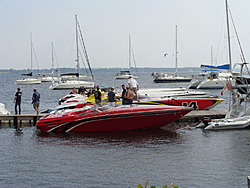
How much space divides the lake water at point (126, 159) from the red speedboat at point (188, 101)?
12.7 ft

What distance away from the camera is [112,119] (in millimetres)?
17641

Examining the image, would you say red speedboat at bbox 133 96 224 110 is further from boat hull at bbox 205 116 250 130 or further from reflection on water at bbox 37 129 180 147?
boat hull at bbox 205 116 250 130

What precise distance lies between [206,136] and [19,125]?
1009cm

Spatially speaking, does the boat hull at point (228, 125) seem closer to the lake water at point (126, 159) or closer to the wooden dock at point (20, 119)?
the lake water at point (126, 159)

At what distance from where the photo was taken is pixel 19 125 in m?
20.4

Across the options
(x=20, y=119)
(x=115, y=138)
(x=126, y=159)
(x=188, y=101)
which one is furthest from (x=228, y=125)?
(x=20, y=119)

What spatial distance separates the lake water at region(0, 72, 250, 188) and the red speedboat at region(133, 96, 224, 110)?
388 centimetres

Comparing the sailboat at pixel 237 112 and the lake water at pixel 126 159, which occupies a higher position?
the sailboat at pixel 237 112

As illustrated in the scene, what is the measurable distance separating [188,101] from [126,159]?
10.2 metres

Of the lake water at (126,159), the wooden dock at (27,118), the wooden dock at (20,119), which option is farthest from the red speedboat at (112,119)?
the wooden dock at (20,119)

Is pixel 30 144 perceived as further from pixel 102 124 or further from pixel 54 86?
pixel 54 86

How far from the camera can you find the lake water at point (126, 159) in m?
11.0

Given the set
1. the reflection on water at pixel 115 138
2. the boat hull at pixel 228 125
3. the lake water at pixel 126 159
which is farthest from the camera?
the boat hull at pixel 228 125

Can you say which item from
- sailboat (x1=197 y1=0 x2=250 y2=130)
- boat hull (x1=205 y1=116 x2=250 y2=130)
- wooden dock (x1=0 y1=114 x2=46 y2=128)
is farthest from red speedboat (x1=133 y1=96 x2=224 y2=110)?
wooden dock (x1=0 y1=114 x2=46 y2=128)
